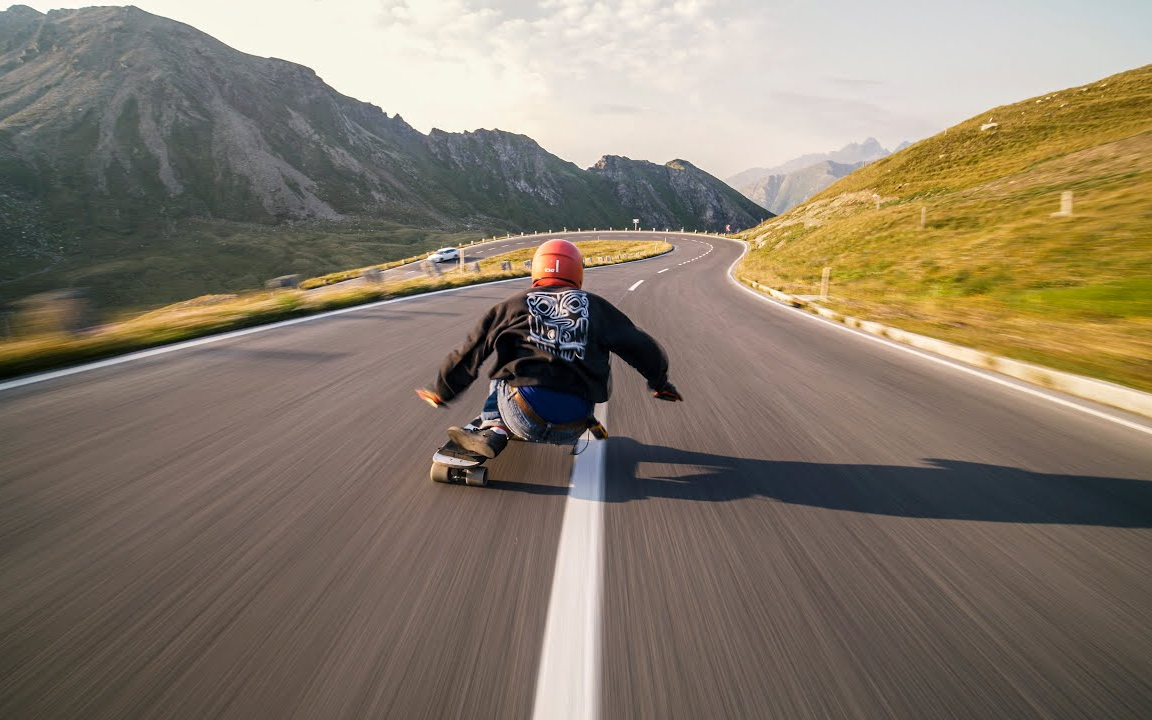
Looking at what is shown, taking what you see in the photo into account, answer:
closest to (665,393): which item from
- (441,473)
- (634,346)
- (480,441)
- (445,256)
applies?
(634,346)

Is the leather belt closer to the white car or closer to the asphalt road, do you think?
the asphalt road

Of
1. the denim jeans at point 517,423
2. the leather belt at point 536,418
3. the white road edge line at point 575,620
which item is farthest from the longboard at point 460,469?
the white road edge line at point 575,620

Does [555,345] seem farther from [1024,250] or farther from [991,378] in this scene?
[1024,250]

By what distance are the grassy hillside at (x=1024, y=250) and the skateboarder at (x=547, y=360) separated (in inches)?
251

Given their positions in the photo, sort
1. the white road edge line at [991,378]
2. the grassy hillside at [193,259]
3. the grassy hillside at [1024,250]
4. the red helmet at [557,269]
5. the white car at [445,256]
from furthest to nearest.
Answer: the grassy hillside at [193,259], the white car at [445,256], the grassy hillside at [1024,250], the white road edge line at [991,378], the red helmet at [557,269]

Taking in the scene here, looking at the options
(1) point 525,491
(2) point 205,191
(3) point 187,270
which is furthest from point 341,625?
(2) point 205,191

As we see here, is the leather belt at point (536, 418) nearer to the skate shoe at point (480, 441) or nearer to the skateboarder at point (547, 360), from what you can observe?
the skateboarder at point (547, 360)

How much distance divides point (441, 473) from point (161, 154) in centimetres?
14270

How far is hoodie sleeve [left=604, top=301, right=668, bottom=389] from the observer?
317 centimetres

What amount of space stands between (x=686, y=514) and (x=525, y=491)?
0.98 metres

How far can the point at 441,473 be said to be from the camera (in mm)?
3119

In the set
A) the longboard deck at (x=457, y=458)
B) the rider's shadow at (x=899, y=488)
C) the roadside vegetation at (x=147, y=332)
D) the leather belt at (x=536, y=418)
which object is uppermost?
the roadside vegetation at (x=147, y=332)

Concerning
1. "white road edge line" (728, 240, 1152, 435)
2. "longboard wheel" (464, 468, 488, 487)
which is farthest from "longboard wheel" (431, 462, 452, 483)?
"white road edge line" (728, 240, 1152, 435)

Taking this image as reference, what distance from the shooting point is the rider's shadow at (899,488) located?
2.99 metres
